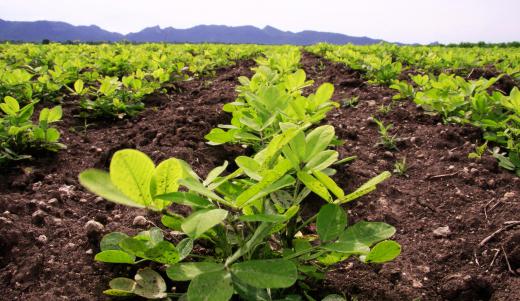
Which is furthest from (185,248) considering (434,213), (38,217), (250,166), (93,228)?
(434,213)

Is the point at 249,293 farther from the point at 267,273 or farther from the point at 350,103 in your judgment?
the point at 350,103

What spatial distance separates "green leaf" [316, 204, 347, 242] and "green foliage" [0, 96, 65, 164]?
71.8 inches

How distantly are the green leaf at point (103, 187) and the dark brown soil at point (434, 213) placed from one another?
808mm

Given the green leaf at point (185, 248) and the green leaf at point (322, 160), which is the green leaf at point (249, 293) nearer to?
the green leaf at point (185, 248)

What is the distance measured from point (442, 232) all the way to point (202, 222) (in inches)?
52.1

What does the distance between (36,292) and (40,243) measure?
278mm

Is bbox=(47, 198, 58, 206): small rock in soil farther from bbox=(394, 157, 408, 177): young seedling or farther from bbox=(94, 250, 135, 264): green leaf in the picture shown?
bbox=(394, 157, 408, 177): young seedling

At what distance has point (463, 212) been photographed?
1.96m

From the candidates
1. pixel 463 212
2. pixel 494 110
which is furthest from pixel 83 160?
pixel 494 110

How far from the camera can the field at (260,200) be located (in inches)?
40.6

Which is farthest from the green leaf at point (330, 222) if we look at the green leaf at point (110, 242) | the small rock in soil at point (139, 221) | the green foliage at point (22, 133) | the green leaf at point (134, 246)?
the green foliage at point (22, 133)

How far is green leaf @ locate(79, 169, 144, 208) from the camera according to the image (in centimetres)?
91

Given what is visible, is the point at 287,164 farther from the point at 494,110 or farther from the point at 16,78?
the point at 16,78

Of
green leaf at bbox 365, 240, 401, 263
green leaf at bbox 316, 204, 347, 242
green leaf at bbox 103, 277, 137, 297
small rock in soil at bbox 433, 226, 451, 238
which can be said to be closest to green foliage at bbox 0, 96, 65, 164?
green leaf at bbox 103, 277, 137, 297
